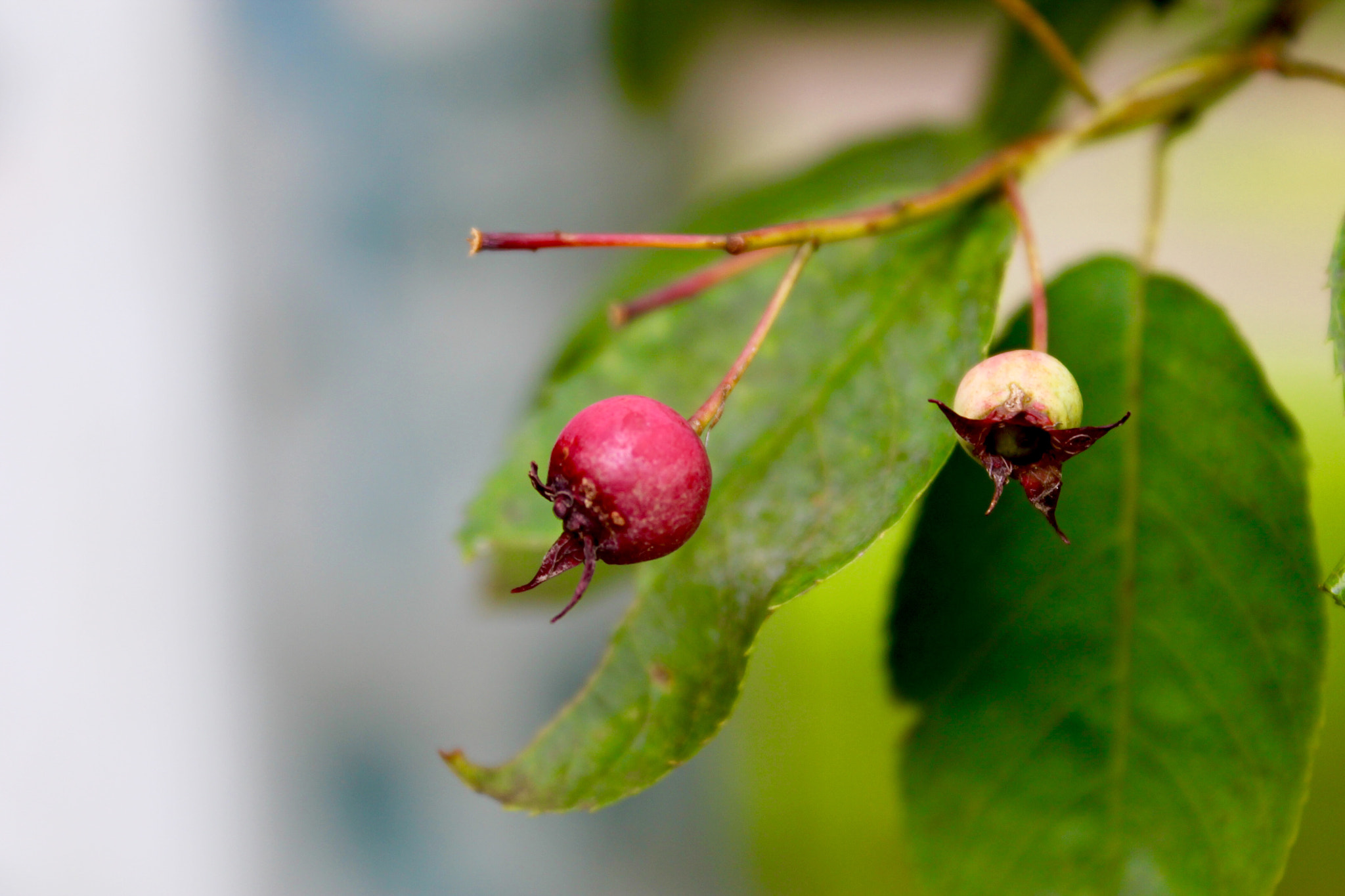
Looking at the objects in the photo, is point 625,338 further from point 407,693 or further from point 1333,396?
point 1333,396

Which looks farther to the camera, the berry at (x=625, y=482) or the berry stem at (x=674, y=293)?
the berry stem at (x=674, y=293)

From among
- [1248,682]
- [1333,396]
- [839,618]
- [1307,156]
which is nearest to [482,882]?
[839,618]

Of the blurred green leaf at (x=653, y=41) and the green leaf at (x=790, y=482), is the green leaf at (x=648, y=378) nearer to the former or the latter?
the green leaf at (x=790, y=482)

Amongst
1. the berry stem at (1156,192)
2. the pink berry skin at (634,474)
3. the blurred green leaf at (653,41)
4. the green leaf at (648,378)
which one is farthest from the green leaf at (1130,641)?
the blurred green leaf at (653,41)

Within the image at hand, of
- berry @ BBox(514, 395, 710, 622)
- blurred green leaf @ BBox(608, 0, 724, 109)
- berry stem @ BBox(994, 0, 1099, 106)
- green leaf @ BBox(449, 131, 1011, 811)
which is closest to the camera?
berry @ BBox(514, 395, 710, 622)

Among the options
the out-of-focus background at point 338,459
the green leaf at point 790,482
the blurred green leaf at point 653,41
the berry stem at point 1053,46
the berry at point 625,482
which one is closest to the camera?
the berry at point 625,482

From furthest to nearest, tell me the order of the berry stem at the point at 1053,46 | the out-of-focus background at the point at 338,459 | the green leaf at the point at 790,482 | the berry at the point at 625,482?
the out-of-focus background at the point at 338,459 → the berry stem at the point at 1053,46 → the green leaf at the point at 790,482 → the berry at the point at 625,482

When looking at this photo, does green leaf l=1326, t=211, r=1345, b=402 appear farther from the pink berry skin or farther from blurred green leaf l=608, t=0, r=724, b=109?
blurred green leaf l=608, t=0, r=724, b=109

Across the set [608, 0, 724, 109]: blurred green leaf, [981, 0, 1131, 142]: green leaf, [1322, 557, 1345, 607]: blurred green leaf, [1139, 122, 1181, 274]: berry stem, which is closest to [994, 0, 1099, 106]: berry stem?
[1139, 122, 1181, 274]: berry stem
